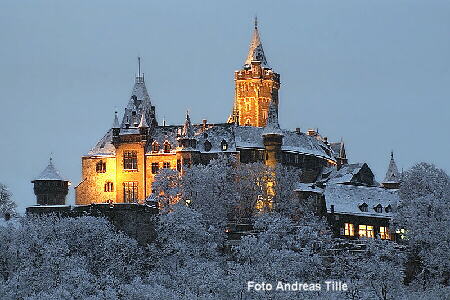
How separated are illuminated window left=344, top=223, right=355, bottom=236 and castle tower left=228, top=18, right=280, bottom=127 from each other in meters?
28.8

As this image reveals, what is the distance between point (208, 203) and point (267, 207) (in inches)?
302

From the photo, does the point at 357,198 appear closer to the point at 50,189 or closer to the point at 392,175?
the point at 392,175

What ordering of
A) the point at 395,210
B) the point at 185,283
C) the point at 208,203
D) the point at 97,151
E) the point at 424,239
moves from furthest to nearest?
the point at 97,151
the point at 395,210
the point at 208,203
the point at 424,239
the point at 185,283

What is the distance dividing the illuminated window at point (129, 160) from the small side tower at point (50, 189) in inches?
387

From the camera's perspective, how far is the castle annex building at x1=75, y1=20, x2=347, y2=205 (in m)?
143

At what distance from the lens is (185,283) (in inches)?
3986

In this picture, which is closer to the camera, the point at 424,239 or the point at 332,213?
the point at 424,239

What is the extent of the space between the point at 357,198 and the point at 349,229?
16.2ft

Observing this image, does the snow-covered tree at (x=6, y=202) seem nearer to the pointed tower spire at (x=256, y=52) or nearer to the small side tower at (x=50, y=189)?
the small side tower at (x=50, y=189)

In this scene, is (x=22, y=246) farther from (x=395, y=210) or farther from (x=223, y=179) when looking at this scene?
(x=395, y=210)

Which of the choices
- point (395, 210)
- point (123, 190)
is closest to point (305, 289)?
point (395, 210)

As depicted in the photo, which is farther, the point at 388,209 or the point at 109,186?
the point at 109,186

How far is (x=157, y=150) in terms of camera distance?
144 m

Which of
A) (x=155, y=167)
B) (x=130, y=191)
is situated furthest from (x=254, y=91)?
(x=130, y=191)
